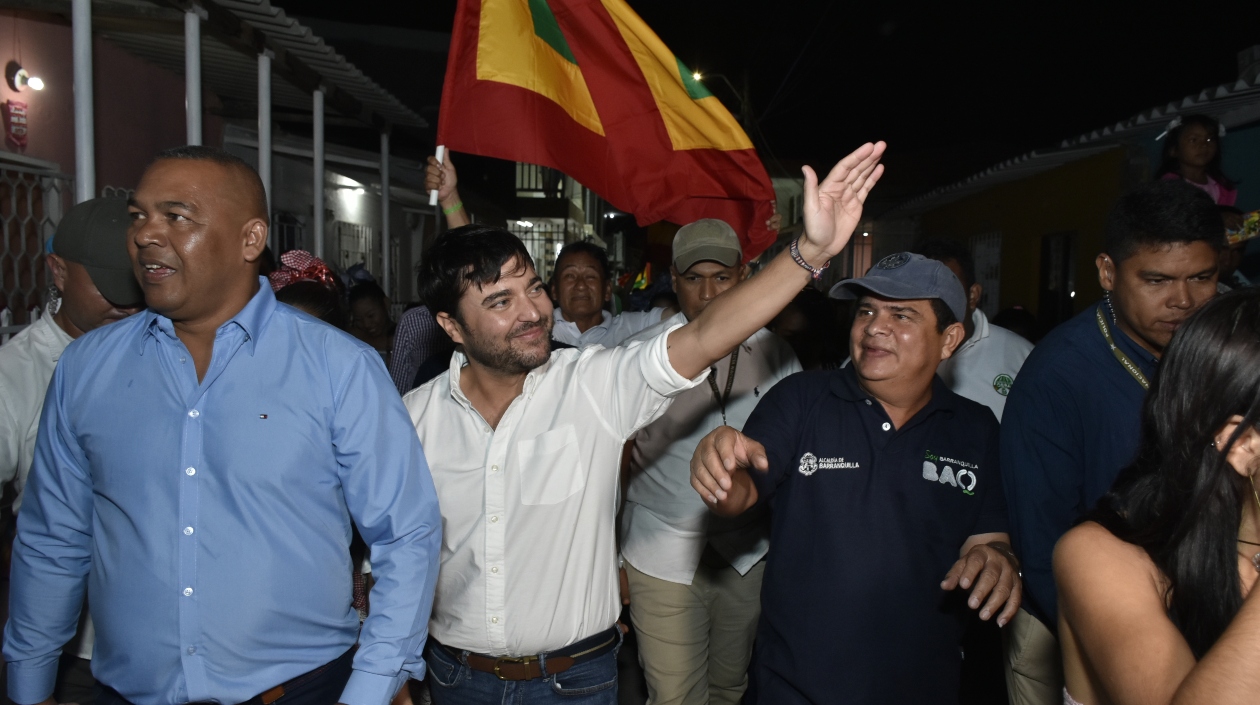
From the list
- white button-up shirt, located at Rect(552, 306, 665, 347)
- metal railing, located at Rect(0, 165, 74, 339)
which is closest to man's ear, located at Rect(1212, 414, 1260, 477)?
white button-up shirt, located at Rect(552, 306, 665, 347)

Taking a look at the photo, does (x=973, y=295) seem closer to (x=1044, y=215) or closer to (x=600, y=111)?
(x=600, y=111)

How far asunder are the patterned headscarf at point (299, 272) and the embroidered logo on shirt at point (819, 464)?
2.23 m

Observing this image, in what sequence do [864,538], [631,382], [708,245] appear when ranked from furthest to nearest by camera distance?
1. [708,245]
2. [864,538]
3. [631,382]

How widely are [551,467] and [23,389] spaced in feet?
6.02

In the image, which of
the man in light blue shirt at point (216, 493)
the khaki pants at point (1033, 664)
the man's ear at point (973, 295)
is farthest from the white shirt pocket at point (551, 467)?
the man's ear at point (973, 295)

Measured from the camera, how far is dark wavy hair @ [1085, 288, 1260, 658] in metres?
1.73

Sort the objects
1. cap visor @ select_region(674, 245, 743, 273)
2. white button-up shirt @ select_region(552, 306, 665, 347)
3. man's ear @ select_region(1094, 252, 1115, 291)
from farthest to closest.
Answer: white button-up shirt @ select_region(552, 306, 665, 347) < cap visor @ select_region(674, 245, 743, 273) < man's ear @ select_region(1094, 252, 1115, 291)

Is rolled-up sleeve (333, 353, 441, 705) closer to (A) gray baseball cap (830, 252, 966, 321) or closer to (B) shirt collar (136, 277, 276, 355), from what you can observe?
(B) shirt collar (136, 277, 276, 355)

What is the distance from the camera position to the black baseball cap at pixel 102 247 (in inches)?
119

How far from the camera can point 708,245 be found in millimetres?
4320

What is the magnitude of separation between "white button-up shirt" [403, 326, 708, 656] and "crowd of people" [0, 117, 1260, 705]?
0.01 meters

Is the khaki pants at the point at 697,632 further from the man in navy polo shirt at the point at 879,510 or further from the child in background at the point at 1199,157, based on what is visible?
the child in background at the point at 1199,157

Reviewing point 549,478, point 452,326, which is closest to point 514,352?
point 452,326

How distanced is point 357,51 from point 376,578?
15615 mm
